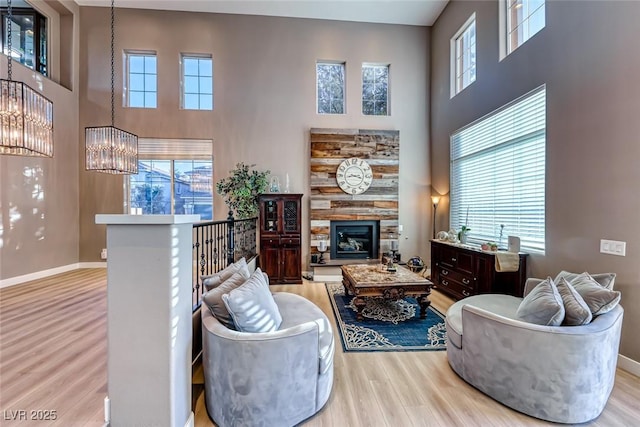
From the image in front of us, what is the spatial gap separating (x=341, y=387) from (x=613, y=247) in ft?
8.74

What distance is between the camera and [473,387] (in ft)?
6.84

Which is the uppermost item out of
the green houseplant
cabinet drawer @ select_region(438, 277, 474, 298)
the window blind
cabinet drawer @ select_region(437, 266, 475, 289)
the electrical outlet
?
the window blind

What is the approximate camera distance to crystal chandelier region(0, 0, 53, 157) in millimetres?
2480

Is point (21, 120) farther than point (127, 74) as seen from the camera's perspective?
No

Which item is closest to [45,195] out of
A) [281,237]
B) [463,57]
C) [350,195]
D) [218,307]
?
[281,237]

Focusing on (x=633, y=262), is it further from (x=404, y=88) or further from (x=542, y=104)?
(x=404, y=88)

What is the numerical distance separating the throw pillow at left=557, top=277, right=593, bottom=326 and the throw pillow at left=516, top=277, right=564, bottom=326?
0.07 meters

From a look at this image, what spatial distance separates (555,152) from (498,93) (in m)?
1.39

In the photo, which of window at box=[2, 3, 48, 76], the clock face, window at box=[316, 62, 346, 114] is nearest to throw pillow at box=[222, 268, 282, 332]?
the clock face

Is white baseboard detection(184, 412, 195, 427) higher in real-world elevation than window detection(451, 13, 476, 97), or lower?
lower

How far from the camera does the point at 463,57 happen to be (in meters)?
5.00

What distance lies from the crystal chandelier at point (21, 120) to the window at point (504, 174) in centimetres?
541

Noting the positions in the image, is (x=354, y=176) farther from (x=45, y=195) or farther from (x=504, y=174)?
(x=45, y=195)

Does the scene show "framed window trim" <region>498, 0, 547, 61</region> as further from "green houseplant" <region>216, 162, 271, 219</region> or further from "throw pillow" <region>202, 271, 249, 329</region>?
"throw pillow" <region>202, 271, 249, 329</region>
